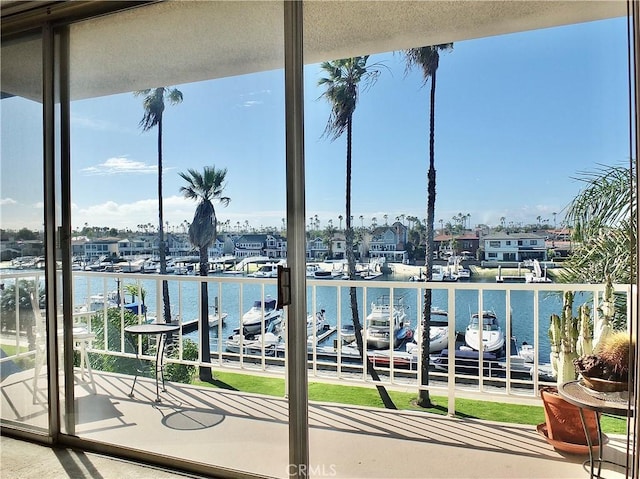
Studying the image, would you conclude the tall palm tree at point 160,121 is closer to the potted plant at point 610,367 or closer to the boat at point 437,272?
the boat at point 437,272

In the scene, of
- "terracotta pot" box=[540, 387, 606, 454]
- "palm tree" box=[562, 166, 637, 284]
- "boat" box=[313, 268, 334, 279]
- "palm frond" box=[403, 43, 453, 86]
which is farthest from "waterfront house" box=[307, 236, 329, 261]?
"terracotta pot" box=[540, 387, 606, 454]

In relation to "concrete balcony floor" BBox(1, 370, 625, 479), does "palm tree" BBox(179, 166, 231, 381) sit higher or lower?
higher

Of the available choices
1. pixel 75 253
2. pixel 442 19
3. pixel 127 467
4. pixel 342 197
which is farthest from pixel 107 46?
pixel 127 467

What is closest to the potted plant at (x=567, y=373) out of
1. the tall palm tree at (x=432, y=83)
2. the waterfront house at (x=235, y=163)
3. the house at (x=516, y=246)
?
the waterfront house at (x=235, y=163)

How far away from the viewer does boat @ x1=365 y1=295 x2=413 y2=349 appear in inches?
121

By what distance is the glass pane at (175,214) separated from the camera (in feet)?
7.01

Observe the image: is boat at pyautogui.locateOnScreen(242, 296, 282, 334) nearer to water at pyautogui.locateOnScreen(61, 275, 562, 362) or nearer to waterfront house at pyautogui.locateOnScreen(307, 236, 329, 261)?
water at pyautogui.locateOnScreen(61, 275, 562, 362)

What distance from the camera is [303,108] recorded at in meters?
2.04

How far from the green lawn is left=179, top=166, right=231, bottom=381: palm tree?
182mm

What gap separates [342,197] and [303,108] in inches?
21.1

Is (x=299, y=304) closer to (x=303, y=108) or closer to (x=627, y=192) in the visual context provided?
(x=303, y=108)

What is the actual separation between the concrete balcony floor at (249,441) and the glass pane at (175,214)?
12mm

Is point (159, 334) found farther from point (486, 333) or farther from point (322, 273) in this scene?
point (486, 333)

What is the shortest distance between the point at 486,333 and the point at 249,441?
162 centimetres
